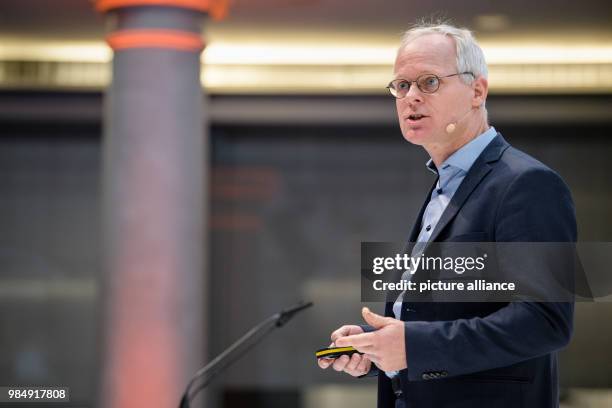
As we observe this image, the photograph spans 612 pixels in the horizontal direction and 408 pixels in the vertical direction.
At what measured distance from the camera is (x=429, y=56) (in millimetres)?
1383

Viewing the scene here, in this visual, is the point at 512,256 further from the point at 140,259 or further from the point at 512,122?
the point at 512,122

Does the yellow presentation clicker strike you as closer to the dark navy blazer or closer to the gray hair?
the dark navy blazer

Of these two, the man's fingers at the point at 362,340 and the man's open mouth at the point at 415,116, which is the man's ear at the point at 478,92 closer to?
the man's open mouth at the point at 415,116

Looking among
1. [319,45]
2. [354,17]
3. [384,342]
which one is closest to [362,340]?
[384,342]

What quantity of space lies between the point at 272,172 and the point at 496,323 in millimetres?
3294

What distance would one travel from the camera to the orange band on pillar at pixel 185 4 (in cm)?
372

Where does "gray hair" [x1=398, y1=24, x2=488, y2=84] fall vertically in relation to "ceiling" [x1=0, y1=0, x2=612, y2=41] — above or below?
below

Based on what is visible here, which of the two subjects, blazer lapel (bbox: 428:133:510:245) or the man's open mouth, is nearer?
blazer lapel (bbox: 428:133:510:245)

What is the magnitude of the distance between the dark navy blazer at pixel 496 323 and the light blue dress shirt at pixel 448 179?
3cm

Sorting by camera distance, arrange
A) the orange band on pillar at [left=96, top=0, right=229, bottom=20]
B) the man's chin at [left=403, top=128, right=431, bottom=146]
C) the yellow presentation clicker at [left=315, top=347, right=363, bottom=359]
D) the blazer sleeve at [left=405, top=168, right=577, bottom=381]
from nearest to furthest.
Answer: the blazer sleeve at [left=405, top=168, right=577, bottom=381], the yellow presentation clicker at [left=315, top=347, right=363, bottom=359], the man's chin at [left=403, top=128, right=431, bottom=146], the orange band on pillar at [left=96, top=0, right=229, bottom=20]

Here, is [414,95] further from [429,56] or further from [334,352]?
[334,352]

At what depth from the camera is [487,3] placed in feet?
12.9

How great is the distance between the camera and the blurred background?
4.22 metres

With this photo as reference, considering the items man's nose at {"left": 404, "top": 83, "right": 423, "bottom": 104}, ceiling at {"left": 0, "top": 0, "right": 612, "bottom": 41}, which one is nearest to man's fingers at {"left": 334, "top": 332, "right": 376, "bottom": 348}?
man's nose at {"left": 404, "top": 83, "right": 423, "bottom": 104}
